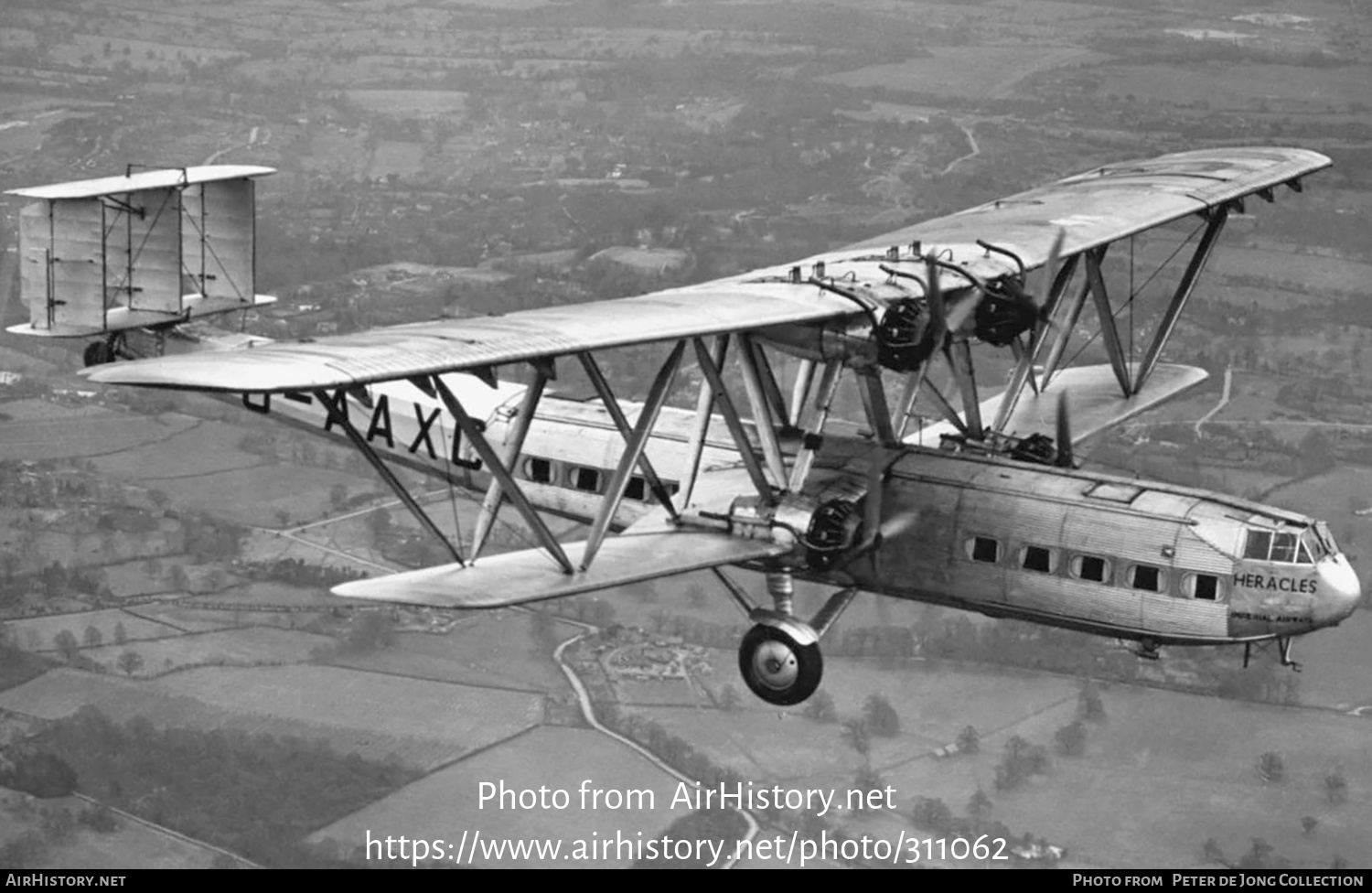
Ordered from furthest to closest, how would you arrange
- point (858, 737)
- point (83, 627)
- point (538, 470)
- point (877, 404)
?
point (83, 627) < point (858, 737) < point (538, 470) < point (877, 404)

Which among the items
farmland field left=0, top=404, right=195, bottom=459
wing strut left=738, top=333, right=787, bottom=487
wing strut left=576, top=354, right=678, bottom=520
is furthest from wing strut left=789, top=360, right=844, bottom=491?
→ farmland field left=0, top=404, right=195, bottom=459

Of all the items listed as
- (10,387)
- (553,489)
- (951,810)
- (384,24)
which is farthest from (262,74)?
(553,489)

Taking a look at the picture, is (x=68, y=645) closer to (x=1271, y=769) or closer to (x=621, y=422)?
(x=1271, y=769)

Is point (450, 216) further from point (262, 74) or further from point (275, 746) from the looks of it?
point (275, 746)

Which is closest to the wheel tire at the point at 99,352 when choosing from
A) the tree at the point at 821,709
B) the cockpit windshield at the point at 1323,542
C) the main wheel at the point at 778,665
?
the main wheel at the point at 778,665

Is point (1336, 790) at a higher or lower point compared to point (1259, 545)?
lower

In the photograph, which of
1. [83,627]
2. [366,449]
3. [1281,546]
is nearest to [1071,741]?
[1281,546]
